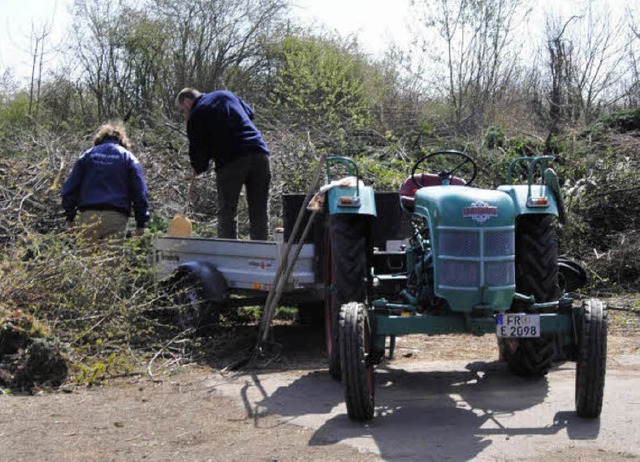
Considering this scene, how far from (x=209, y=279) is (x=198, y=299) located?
0.21 m

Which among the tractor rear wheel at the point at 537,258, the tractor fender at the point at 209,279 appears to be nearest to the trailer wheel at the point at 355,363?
the tractor rear wheel at the point at 537,258

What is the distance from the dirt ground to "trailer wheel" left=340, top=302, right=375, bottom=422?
275 mm

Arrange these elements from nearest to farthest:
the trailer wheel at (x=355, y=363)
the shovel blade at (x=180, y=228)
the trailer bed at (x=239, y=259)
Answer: the trailer wheel at (x=355, y=363) < the trailer bed at (x=239, y=259) < the shovel blade at (x=180, y=228)

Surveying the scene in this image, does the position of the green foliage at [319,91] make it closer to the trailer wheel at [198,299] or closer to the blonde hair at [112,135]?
the blonde hair at [112,135]

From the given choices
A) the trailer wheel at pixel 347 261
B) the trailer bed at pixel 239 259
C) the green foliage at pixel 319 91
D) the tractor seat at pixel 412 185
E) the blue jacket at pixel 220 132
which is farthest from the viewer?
the green foliage at pixel 319 91

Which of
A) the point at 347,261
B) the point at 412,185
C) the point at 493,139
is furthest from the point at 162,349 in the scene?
the point at 493,139

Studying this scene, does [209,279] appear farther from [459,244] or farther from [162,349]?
[459,244]

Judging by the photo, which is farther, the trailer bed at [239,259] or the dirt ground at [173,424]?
the trailer bed at [239,259]

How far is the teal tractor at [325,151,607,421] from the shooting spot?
5.16 meters

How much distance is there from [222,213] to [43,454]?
4.07 m

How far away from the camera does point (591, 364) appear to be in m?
5.11

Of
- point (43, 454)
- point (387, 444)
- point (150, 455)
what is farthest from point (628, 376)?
point (43, 454)

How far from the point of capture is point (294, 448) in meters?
4.82

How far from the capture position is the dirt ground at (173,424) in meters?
4.76
